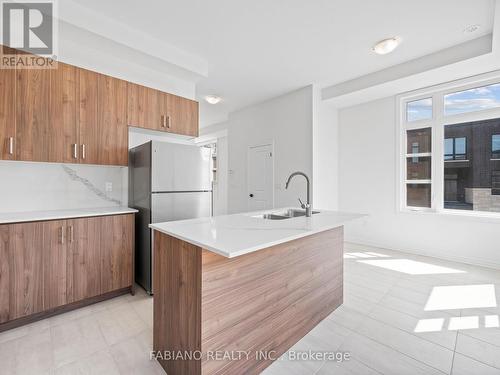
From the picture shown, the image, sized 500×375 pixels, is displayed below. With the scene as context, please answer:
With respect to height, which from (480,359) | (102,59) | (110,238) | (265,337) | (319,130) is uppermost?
(102,59)

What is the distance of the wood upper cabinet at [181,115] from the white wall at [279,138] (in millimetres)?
1862

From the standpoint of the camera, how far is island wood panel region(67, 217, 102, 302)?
2193 mm

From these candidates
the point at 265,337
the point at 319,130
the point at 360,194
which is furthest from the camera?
the point at 360,194

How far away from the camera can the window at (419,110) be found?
12.8 ft

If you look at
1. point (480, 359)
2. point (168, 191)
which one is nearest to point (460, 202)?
point (480, 359)

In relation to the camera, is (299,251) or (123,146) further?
(123,146)

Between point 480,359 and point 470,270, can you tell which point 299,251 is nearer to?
point 480,359

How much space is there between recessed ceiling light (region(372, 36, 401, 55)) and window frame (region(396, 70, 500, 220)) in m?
1.43

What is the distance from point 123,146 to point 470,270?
478 cm

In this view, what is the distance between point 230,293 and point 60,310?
1.93 m

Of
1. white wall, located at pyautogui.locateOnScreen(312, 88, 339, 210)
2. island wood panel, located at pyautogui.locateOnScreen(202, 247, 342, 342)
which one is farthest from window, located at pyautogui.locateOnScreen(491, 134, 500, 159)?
island wood panel, located at pyautogui.locateOnScreen(202, 247, 342, 342)

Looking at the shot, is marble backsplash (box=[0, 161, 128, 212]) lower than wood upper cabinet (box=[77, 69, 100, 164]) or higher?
lower

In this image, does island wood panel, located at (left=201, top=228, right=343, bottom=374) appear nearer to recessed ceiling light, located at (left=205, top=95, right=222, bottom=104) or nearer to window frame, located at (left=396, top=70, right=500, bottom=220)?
window frame, located at (left=396, top=70, right=500, bottom=220)

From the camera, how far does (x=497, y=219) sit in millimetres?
3260
